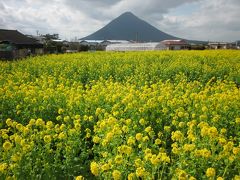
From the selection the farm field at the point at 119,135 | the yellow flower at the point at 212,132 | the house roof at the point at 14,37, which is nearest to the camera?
the farm field at the point at 119,135

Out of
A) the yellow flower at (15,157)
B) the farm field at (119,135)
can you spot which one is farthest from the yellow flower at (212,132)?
the yellow flower at (15,157)

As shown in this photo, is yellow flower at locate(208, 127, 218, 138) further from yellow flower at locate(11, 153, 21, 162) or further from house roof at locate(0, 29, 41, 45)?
house roof at locate(0, 29, 41, 45)

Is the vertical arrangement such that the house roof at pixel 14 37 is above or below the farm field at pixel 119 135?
above

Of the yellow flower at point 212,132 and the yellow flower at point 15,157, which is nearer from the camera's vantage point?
the yellow flower at point 15,157

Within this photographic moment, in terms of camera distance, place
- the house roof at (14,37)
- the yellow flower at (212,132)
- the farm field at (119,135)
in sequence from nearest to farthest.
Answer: the farm field at (119,135), the yellow flower at (212,132), the house roof at (14,37)

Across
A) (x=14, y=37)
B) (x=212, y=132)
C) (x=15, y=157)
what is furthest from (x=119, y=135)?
(x=14, y=37)

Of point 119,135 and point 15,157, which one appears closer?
point 15,157

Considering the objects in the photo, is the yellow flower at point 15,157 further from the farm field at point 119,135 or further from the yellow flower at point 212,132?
the yellow flower at point 212,132

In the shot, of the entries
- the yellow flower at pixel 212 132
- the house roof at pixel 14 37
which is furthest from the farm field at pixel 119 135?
the house roof at pixel 14 37

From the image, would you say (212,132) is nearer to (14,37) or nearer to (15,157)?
(15,157)

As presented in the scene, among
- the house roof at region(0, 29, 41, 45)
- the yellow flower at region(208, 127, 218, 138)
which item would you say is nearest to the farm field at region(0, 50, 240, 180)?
the yellow flower at region(208, 127, 218, 138)

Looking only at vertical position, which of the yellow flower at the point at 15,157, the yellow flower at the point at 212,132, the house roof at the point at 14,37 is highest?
the house roof at the point at 14,37

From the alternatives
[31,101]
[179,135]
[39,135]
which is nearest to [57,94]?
[31,101]

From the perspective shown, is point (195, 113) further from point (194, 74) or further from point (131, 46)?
point (131, 46)
